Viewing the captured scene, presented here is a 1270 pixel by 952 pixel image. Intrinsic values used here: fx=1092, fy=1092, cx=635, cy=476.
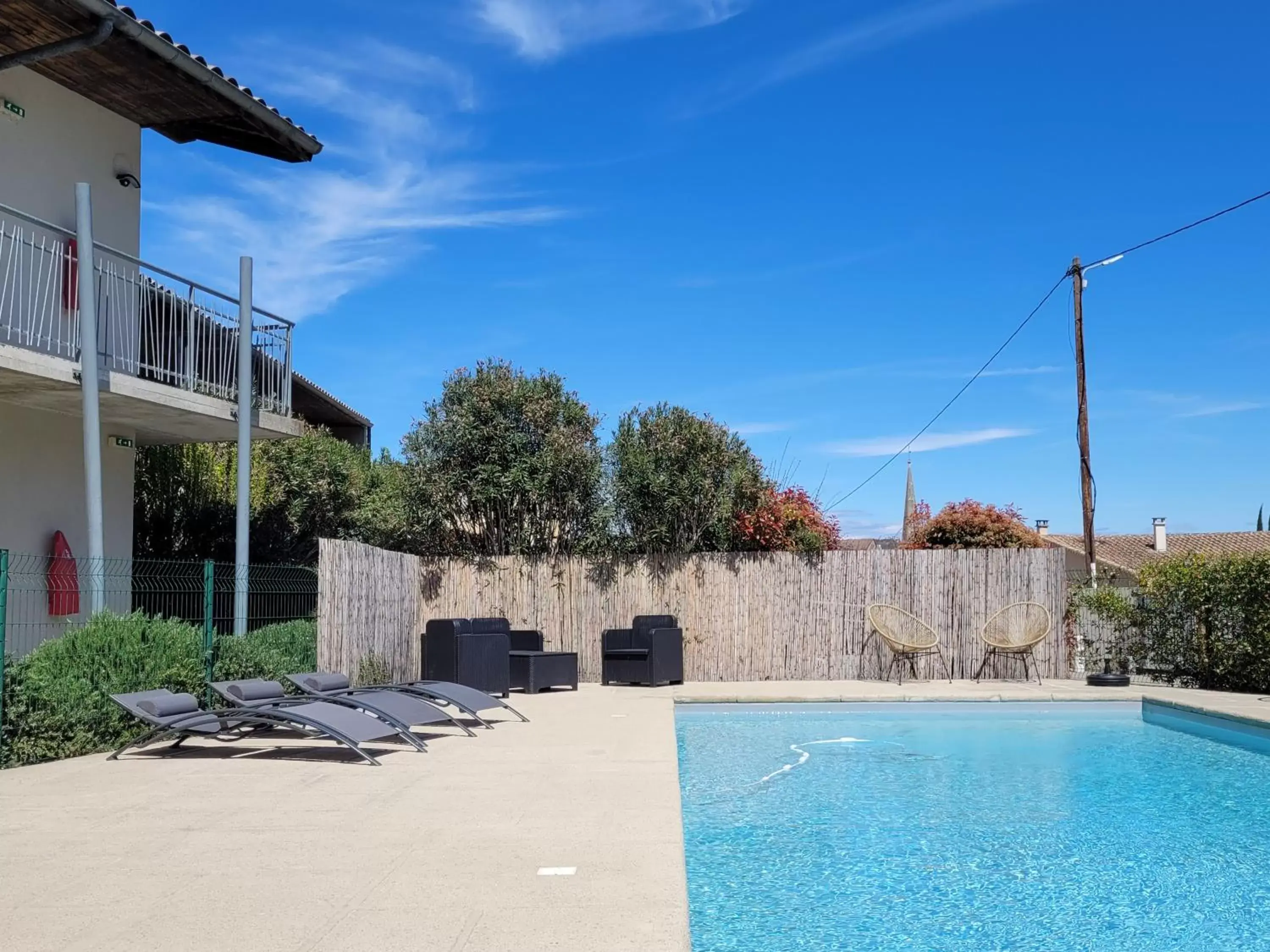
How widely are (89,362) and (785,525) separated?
9.70 meters

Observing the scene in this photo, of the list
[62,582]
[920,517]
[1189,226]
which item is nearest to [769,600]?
[920,517]

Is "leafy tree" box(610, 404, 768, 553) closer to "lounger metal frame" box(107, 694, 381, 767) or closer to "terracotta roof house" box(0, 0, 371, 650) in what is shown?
"terracotta roof house" box(0, 0, 371, 650)

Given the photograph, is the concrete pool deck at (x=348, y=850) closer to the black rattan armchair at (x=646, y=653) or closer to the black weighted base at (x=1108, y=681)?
the black rattan armchair at (x=646, y=653)

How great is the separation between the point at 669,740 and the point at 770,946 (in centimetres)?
437

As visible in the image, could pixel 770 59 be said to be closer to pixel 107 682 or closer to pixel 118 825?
pixel 107 682

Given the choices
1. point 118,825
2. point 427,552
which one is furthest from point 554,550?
point 118,825

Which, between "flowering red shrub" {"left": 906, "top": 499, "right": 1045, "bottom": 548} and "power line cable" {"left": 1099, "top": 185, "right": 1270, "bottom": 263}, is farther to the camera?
"flowering red shrub" {"left": 906, "top": 499, "right": 1045, "bottom": 548}

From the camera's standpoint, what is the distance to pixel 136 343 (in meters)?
10.8

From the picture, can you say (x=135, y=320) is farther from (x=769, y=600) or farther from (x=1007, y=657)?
(x=1007, y=657)

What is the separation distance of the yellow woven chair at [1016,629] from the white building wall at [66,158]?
465 inches

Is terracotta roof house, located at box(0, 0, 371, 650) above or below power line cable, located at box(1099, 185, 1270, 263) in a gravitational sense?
below

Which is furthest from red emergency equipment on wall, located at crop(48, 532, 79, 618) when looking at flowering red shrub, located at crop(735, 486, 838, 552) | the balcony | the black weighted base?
the black weighted base

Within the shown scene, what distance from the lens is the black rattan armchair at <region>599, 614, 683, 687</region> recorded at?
14289mm

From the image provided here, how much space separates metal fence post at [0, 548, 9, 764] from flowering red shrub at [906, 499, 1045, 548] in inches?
539
